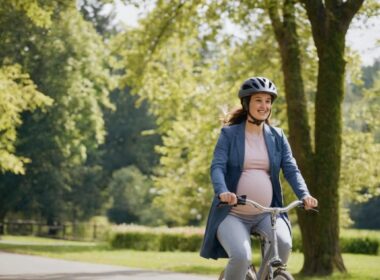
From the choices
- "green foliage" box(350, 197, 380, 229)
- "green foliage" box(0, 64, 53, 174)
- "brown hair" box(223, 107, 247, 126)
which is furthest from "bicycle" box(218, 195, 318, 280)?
"green foliage" box(350, 197, 380, 229)

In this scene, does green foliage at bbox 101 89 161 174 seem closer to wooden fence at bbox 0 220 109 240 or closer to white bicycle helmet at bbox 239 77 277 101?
wooden fence at bbox 0 220 109 240

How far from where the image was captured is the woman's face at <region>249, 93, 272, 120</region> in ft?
20.9

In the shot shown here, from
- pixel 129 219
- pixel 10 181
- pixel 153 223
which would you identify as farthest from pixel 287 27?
pixel 129 219

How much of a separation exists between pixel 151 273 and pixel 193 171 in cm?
1735

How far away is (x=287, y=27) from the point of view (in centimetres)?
1727

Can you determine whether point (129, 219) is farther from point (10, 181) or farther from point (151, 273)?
point (151, 273)

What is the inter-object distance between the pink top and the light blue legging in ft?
0.29

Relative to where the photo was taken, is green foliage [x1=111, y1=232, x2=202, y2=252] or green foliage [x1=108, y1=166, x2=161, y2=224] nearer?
green foliage [x1=111, y1=232, x2=202, y2=252]

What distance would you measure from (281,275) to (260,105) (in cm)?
131

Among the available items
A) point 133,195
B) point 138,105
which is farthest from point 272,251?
point 133,195

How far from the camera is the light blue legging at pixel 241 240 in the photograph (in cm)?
604

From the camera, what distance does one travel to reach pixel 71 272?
16172mm

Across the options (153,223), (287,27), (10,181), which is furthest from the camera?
(153,223)

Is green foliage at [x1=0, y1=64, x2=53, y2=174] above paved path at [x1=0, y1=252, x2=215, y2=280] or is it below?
above
